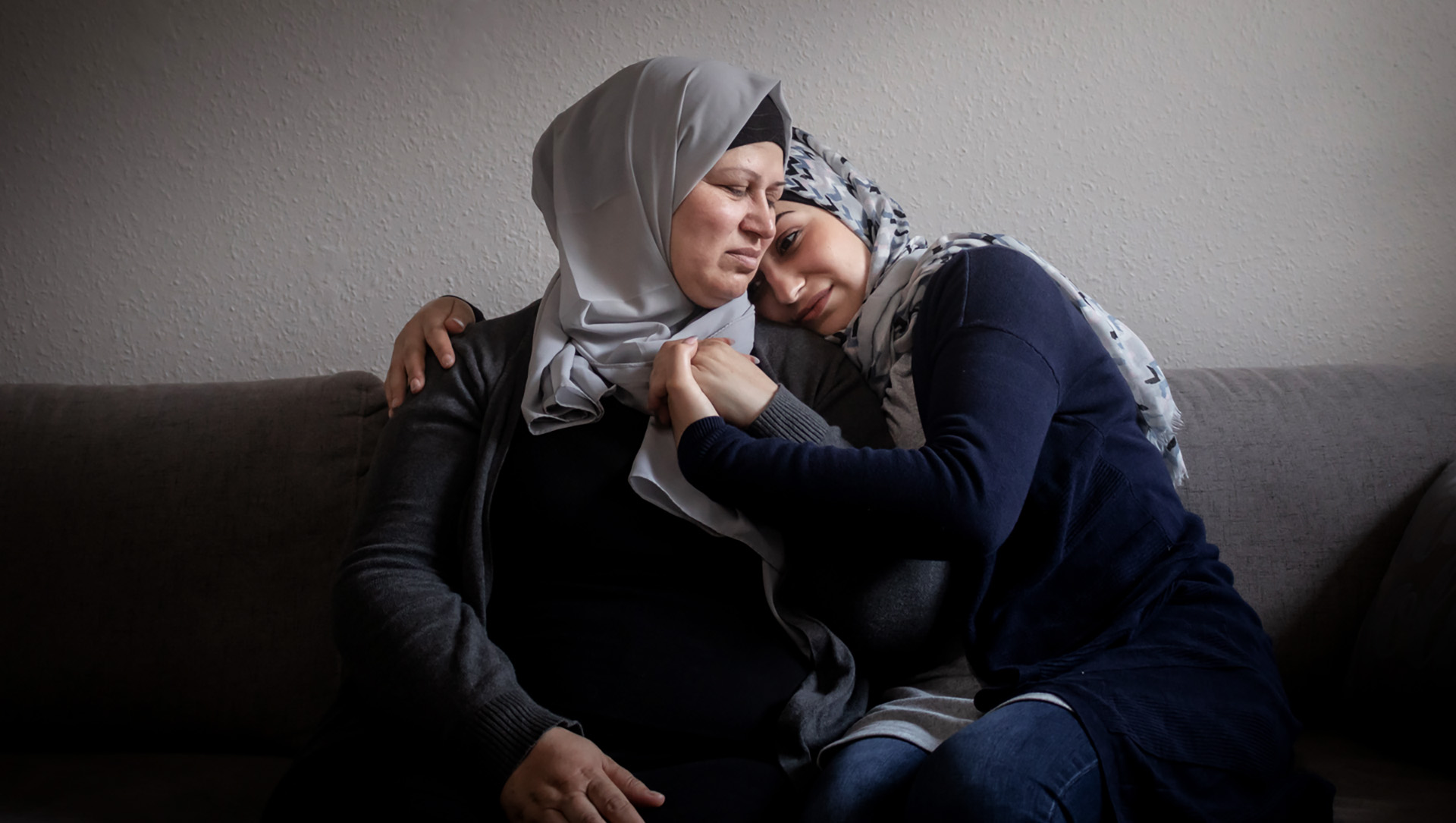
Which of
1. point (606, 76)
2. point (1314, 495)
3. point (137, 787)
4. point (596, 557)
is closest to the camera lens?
point (596, 557)

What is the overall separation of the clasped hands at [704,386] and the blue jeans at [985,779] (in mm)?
452

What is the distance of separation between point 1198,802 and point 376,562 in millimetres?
1033

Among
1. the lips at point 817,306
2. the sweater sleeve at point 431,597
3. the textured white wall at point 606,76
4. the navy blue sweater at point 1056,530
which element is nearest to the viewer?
the navy blue sweater at point 1056,530

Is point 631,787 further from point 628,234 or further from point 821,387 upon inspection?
point 628,234

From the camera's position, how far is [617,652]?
118cm

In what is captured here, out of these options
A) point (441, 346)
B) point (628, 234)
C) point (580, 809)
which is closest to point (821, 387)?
point (628, 234)

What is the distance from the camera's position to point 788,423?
117 cm

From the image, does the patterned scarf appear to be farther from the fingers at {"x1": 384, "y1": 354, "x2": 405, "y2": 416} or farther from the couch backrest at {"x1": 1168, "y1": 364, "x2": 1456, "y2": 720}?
the fingers at {"x1": 384, "y1": 354, "x2": 405, "y2": 416}

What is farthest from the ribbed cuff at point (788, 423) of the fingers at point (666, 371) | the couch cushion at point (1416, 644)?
the couch cushion at point (1416, 644)

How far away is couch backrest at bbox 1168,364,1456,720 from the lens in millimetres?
1453

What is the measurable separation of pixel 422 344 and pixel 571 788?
2.36ft

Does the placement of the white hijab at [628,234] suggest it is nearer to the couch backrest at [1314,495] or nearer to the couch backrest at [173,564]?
the couch backrest at [173,564]

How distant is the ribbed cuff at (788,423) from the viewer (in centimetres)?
116

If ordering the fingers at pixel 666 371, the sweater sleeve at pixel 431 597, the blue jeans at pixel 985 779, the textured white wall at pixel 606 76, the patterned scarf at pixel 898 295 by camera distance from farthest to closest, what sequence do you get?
the textured white wall at pixel 606 76
the patterned scarf at pixel 898 295
the fingers at pixel 666 371
the sweater sleeve at pixel 431 597
the blue jeans at pixel 985 779
